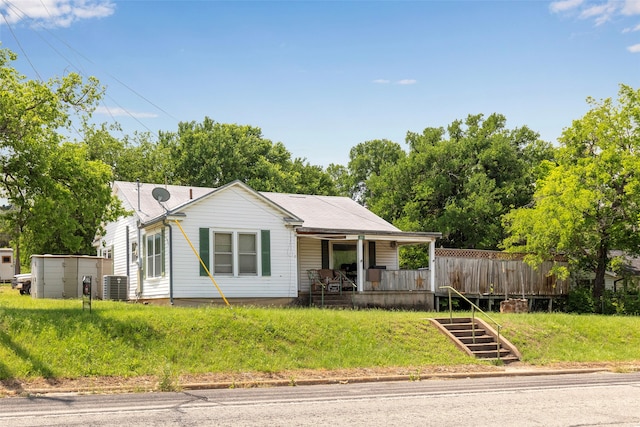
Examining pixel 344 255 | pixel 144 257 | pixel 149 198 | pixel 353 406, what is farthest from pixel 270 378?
pixel 149 198

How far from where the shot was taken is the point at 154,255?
25.5 m

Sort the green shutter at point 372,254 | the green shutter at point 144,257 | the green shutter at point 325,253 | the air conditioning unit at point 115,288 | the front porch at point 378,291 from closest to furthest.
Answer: the air conditioning unit at point 115,288 → the green shutter at point 144,257 → the front porch at point 378,291 → the green shutter at point 325,253 → the green shutter at point 372,254

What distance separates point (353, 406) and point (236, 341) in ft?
20.7

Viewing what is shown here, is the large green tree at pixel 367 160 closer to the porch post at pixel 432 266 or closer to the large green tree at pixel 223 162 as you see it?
the large green tree at pixel 223 162

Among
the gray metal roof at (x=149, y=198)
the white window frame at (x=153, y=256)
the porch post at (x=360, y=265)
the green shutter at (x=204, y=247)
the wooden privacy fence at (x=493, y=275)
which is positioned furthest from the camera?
the wooden privacy fence at (x=493, y=275)

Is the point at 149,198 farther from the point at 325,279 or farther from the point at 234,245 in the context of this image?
the point at 325,279

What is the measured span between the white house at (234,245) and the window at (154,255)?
4cm

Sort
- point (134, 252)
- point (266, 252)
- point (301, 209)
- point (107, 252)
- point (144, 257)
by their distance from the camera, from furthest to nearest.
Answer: point (107, 252) → point (301, 209) → point (134, 252) → point (144, 257) → point (266, 252)

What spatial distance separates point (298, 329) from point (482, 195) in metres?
25.7

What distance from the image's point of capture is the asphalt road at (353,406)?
1048 cm

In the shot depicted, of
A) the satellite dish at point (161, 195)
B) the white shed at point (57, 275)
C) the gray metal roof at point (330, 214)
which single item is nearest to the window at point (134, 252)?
the white shed at point (57, 275)

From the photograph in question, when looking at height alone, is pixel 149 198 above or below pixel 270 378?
above

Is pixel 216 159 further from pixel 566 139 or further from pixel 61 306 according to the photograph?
pixel 61 306

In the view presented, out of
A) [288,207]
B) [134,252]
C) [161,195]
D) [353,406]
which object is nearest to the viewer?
[353,406]
